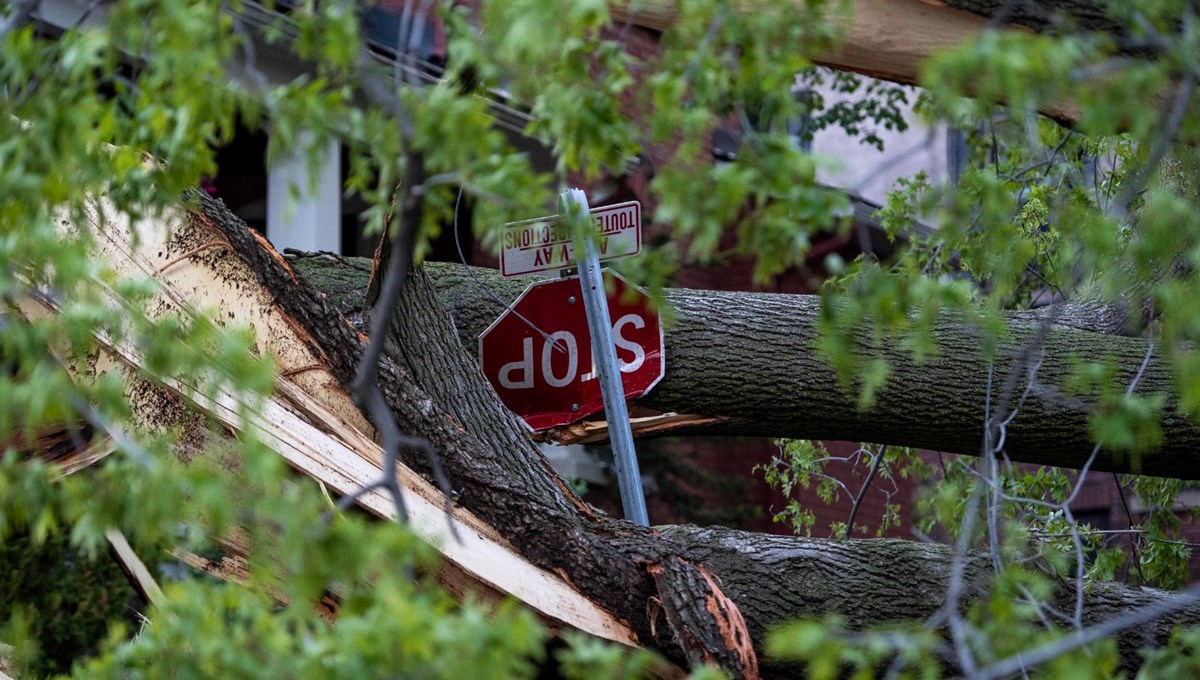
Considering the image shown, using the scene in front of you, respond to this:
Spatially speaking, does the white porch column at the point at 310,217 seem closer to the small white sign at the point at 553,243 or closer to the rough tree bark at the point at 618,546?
the small white sign at the point at 553,243

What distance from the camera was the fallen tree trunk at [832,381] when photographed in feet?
15.7

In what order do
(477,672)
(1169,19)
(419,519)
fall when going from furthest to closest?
1. (419,519)
2. (1169,19)
3. (477,672)

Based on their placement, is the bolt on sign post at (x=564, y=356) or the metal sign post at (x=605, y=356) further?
the bolt on sign post at (x=564, y=356)

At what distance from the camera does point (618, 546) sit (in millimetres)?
4258

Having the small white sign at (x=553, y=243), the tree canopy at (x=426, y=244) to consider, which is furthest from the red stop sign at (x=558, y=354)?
the tree canopy at (x=426, y=244)

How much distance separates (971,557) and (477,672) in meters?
2.82

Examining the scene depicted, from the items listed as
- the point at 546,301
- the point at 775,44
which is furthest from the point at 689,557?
the point at 775,44

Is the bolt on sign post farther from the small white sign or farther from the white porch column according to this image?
the white porch column

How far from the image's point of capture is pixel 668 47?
91.5 inches

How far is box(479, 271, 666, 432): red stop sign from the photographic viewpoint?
4844 mm

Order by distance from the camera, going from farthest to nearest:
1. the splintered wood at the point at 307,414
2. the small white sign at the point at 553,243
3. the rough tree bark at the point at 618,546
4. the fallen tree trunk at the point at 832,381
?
the fallen tree trunk at the point at 832,381 → the small white sign at the point at 553,243 → the rough tree bark at the point at 618,546 → the splintered wood at the point at 307,414

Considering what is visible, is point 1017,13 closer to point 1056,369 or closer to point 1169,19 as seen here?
point 1169,19

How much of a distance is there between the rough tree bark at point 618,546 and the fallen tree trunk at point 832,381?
0.47 metres

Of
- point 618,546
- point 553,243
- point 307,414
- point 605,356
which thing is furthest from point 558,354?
point 307,414
